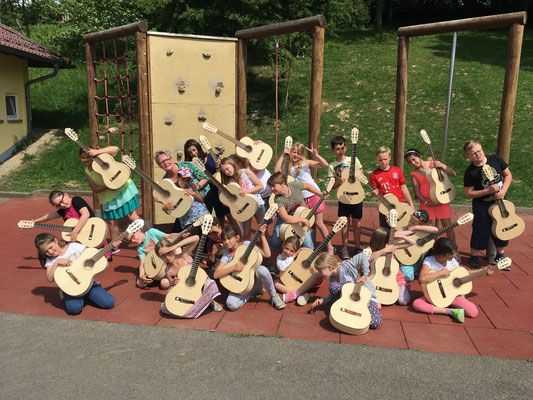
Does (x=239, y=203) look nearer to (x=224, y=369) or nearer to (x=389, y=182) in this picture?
(x=389, y=182)

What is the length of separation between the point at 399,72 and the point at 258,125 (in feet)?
27.9

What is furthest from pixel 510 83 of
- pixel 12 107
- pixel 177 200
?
pixel 12 107

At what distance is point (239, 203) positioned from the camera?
18.0 ft

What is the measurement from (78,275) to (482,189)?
14.4 feet

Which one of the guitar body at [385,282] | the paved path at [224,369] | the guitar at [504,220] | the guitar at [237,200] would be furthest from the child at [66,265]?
the guitar at [504,220]

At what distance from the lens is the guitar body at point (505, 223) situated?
18.1 ft

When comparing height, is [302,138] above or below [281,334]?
above

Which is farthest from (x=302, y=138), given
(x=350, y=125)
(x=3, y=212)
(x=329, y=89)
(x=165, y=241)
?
(x=165, y=241)

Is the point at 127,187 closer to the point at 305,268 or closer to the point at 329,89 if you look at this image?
the point at 305,268

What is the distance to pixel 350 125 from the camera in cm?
1417

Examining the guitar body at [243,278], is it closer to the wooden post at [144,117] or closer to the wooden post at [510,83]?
the wooden post at [144,117]

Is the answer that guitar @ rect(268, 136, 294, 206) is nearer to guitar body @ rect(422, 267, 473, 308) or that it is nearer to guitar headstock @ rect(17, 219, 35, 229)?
guitar body @ rect(422, 267, 473, 308)

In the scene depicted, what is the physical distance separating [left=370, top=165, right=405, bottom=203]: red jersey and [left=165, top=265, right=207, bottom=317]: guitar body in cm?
253

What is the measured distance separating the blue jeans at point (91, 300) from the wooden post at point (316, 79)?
3073mm
